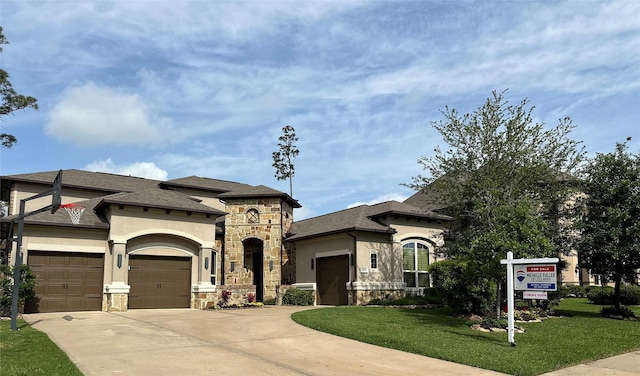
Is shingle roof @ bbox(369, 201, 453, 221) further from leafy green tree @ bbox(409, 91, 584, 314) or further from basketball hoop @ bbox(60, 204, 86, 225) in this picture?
basketball hoop @ bbox(60, 204, 86, 225)

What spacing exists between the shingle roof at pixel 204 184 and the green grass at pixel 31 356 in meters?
16.0

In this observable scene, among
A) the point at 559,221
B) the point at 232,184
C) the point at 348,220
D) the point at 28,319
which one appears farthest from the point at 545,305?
the point at 232,184

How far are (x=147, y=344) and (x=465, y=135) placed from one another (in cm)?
1351

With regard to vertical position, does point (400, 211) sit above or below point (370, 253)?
above

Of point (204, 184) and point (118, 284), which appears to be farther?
point (204, 184)

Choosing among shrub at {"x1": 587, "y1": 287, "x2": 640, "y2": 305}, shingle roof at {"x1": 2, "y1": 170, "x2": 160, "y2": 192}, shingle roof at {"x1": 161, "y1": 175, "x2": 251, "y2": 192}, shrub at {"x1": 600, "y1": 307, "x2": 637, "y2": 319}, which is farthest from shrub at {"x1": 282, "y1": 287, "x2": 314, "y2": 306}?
shrub at {"x1": 587, "y1": 287, "x2": 640, "y2": 305}

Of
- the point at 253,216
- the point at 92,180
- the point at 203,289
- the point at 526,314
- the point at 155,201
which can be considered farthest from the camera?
the point at 253,216

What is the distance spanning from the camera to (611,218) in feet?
54.4

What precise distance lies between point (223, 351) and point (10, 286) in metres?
10.7

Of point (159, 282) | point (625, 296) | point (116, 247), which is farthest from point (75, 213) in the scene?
point (625, 296)

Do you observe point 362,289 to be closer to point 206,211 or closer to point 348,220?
point 348,220

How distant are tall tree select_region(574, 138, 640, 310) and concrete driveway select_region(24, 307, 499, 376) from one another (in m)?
10.4

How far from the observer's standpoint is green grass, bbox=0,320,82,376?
7762mm

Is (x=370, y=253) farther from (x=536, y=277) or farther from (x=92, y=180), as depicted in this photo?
(x=92, y=180)
